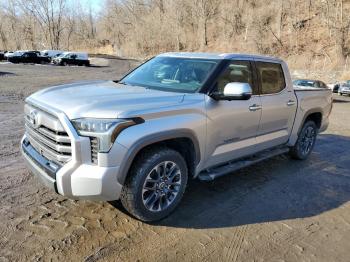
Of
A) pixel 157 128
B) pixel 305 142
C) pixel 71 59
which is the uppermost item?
pixel 71 59

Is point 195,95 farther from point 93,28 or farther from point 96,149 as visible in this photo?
point 93,28

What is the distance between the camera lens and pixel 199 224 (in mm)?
3988

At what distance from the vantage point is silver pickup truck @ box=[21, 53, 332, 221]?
11.0 ft

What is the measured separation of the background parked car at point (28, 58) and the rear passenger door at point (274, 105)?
43051 millimetres

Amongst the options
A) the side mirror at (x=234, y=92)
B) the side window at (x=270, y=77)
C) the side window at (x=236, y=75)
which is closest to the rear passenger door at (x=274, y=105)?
the side window at (x=270, y=77)

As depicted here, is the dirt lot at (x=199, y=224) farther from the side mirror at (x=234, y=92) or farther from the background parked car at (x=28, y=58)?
the background parked car at (x=28, y=58)

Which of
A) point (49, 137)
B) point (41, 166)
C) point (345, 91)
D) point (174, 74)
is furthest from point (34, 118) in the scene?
point (345, 91)

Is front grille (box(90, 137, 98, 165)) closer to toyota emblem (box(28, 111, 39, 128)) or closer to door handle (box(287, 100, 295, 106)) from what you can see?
toyota emblem (box(28, 111, 39, 128))

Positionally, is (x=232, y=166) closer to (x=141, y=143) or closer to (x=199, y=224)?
(x=199, y=224)

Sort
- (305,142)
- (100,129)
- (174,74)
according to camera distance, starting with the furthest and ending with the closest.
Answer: (305,142) → (174,74) → (100,129)

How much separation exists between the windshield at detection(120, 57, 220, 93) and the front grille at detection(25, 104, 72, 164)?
141cm

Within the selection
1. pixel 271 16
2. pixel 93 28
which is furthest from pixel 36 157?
pixel 93 28

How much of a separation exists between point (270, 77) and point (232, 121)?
1336 millimetres

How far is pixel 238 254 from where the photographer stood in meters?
3.52
